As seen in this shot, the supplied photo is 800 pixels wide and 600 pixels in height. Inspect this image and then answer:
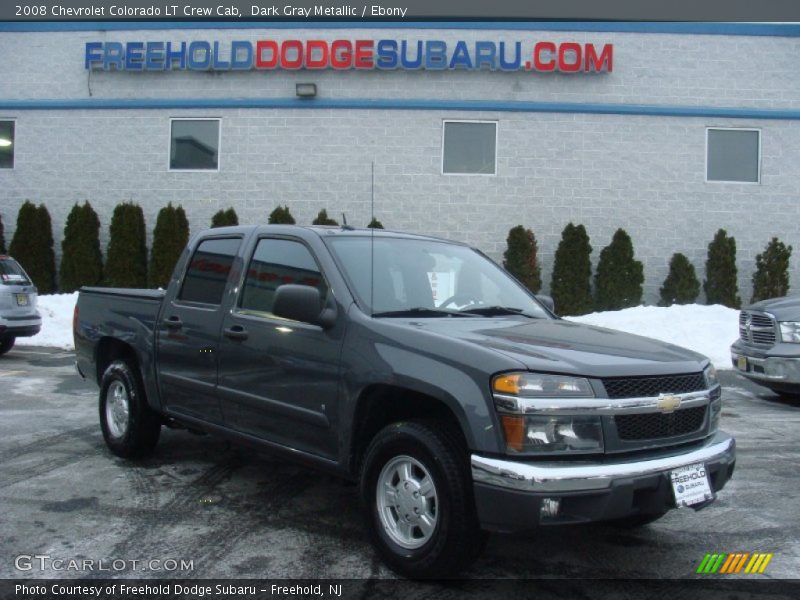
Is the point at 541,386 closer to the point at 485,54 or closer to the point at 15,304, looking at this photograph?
the point at 15,304

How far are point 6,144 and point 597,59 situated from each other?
42.9 feet

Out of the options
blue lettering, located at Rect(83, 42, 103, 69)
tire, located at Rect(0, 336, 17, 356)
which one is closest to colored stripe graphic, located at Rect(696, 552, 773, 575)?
tire, located at Rect(0, 336, 17, 356)

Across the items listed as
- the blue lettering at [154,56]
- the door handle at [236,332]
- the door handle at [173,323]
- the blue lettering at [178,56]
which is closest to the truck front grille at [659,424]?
the door handle at [236,332]

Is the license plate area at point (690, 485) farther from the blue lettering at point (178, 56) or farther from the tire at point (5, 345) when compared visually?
the blue lettering at point (178, 56)

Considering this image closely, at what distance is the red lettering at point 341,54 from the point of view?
54.7 feet

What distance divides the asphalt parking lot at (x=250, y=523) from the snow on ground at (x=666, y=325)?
20.7 ft

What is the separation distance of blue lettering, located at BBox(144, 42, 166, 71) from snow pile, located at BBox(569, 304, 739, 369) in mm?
10293

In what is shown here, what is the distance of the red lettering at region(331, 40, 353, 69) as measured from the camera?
16688mm

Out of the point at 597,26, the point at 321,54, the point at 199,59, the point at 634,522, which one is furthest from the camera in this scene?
the point at 199,59

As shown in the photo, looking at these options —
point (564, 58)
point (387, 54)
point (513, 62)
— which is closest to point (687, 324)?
point (564, 58)

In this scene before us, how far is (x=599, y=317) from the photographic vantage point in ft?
49.6

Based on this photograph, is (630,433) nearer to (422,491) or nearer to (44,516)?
(422,491)

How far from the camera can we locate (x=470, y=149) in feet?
54.8

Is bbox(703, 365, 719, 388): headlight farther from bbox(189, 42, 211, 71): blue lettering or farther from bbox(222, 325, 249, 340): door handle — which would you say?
bbox(189, 42, 211, 71): blue lettering
